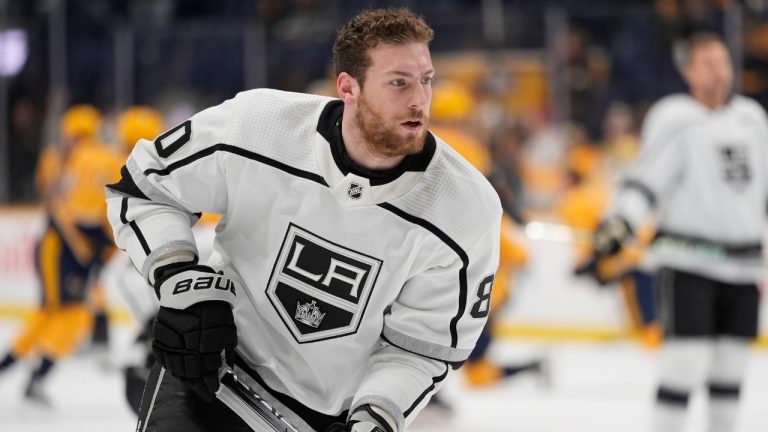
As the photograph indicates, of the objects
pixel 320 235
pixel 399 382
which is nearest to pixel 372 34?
pixel 320 235

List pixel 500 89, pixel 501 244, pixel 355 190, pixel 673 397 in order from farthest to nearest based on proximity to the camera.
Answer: pixel 500 89 → pixel 501 244 → pixel 673 397 → pixel 355 190

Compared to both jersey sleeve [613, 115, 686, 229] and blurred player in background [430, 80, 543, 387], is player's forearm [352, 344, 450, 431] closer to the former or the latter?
jersey sleeve [613, 115, 686, 229]

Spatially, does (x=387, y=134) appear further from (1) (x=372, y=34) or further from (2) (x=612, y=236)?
(2) (x=612, y=236)

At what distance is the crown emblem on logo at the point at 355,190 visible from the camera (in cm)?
221

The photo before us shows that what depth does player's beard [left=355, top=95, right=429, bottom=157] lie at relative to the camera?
216 centimetres

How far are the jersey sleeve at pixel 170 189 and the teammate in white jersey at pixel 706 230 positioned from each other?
212 cm

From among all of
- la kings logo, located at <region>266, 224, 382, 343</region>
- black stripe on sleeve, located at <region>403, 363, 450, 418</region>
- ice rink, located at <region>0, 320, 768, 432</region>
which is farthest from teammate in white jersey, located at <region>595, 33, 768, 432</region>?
la kings logo, located at <region>266, 224, 382, 343</region>

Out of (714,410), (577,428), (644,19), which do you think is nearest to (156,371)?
(714,410)

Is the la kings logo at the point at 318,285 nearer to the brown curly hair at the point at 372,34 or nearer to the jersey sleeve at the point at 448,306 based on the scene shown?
the jersey sleeve at the point at 448,306

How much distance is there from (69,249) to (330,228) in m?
4.17

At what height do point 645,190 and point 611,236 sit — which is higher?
point 645,190

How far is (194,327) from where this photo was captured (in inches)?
83.0

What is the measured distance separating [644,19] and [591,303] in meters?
1.94

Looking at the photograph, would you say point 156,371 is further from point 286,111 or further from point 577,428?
point 577,428
